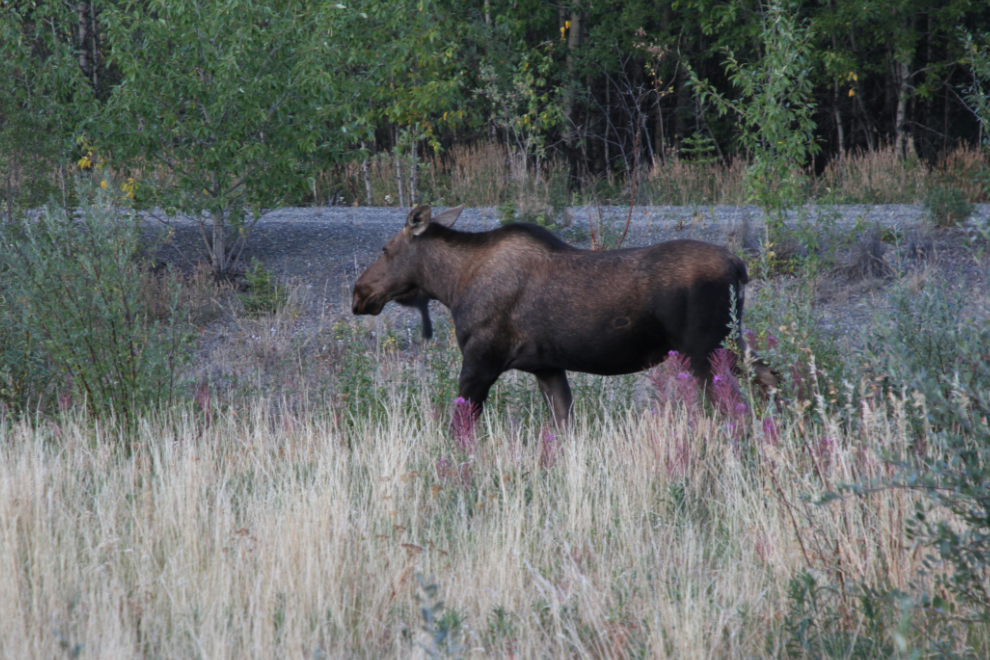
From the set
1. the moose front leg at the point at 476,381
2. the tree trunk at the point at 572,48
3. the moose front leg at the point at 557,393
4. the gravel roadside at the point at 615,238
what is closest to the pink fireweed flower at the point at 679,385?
the moose front leg at the point at 557,393

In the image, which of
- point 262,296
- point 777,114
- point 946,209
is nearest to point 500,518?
point 777,114

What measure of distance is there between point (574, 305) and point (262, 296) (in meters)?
5.61

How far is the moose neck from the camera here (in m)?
6.33

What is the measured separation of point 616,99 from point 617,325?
2433 cm

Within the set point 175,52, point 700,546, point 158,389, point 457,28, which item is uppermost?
point 457,28

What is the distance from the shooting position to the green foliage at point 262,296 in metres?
10.3

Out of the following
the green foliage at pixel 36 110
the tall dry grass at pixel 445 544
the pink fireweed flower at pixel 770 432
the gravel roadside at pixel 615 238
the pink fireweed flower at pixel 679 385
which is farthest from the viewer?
the gravel roadside at pixel 615 238

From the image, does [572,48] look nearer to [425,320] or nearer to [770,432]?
[425,320]

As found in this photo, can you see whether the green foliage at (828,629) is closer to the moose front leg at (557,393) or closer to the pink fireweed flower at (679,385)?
the pink fireweed flower at (679,385)

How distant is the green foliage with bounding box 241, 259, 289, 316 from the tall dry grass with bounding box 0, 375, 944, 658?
504cm

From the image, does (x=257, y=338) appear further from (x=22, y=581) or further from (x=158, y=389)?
(x=22, y=581)

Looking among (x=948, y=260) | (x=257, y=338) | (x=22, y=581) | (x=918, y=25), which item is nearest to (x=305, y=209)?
(x=257, y=338)

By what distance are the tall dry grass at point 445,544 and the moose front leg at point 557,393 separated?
2.78 feet

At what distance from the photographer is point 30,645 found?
10.3 feet
